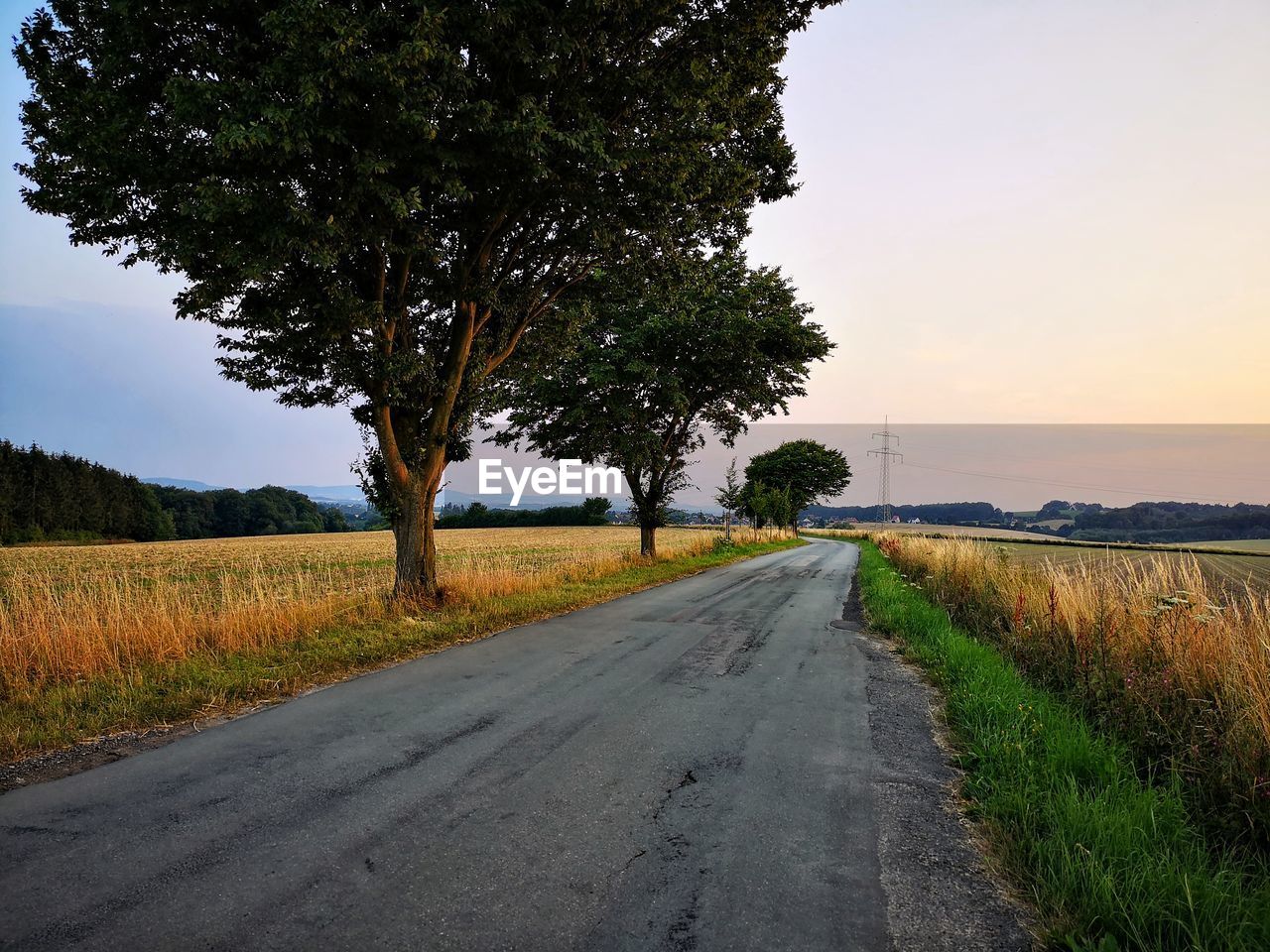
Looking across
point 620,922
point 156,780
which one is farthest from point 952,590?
point 156,780

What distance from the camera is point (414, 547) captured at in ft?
32.4

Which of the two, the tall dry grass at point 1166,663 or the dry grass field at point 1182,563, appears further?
the dry grass field at point 1182,563

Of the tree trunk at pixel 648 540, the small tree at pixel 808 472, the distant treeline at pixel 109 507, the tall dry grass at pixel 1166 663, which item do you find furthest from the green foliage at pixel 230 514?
the tall dry grass at pixel 1166 663

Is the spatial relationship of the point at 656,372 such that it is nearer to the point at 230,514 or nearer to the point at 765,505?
the point at 765,505

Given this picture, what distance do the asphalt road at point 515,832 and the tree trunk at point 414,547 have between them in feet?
13.7

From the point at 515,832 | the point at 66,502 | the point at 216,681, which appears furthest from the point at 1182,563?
the point at 66,502

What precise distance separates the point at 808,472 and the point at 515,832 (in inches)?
2870

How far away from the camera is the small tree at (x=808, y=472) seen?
2840 inches

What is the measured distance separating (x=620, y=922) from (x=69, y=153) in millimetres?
9813

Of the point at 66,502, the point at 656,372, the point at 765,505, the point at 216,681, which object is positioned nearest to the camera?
the point at 216,681

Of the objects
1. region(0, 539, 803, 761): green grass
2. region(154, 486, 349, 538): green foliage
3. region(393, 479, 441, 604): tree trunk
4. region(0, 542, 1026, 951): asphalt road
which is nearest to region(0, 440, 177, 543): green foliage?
region(154, 486, 349, 538): green foliage

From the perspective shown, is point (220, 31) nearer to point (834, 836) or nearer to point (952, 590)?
point (834, 836)

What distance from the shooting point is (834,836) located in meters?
3.09

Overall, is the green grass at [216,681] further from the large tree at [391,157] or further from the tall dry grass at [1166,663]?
the tall dry grass at [1166,663]
